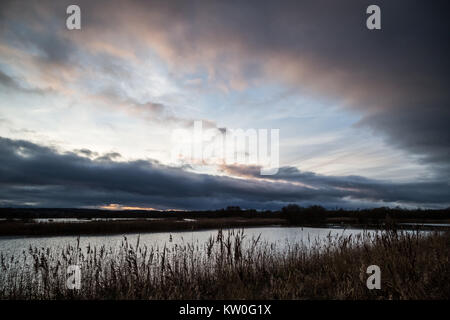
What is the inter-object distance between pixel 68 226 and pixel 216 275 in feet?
110

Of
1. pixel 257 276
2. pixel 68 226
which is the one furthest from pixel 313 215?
pixel 257 276

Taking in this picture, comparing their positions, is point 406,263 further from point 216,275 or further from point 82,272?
point 82,272

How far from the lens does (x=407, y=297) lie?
473 centimetres

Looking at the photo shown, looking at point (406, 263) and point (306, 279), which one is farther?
point (306, 279)

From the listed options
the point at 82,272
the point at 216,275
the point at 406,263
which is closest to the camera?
the point at 406,263

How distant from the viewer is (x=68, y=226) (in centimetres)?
3353

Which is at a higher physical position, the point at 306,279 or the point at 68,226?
the point at 306,279
